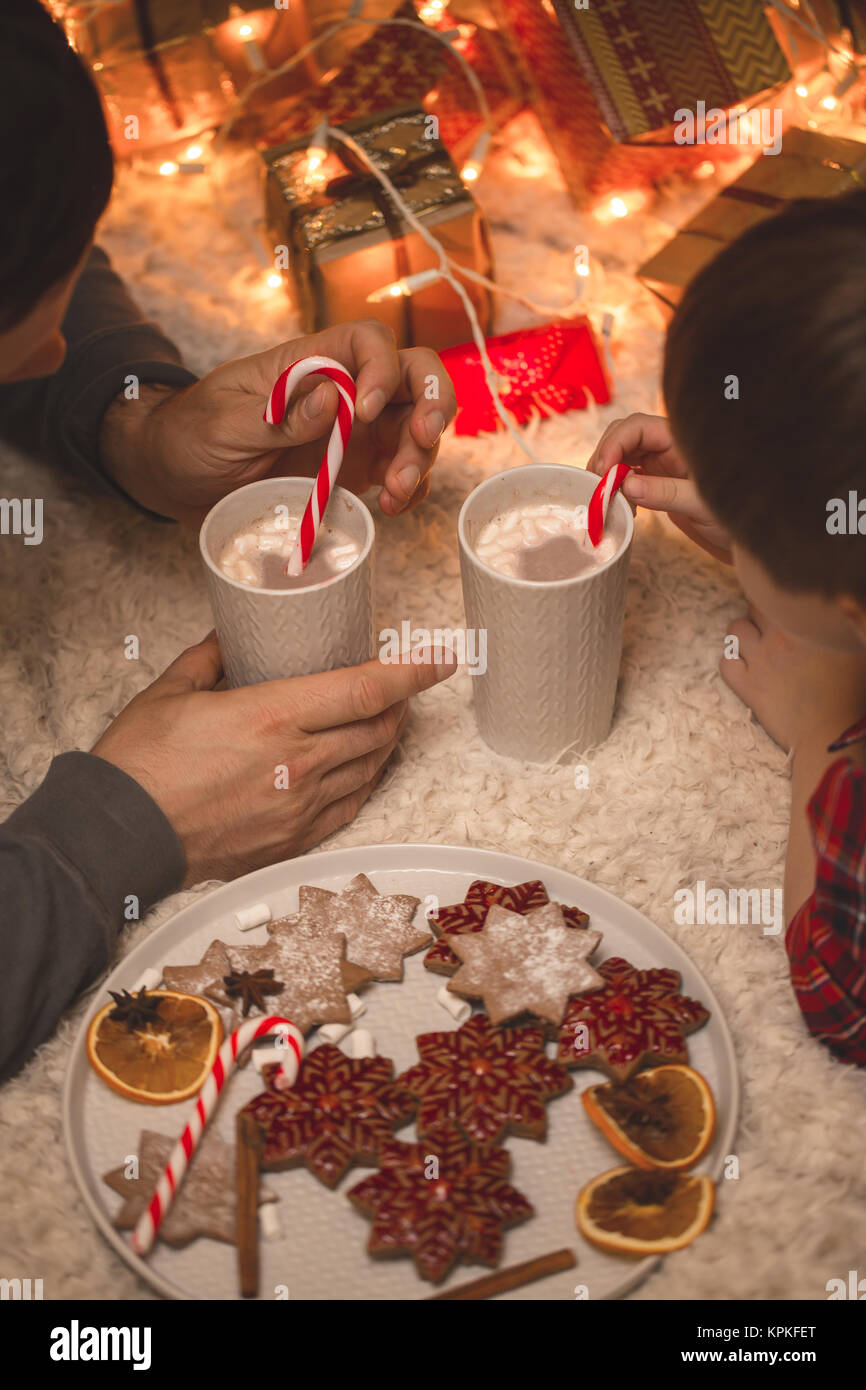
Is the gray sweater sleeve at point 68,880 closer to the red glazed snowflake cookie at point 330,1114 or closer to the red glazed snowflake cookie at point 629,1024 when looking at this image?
the red glazed snowflake cookie at point 330,1114

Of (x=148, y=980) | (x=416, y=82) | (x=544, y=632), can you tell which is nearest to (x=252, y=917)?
(x=148, y=980)

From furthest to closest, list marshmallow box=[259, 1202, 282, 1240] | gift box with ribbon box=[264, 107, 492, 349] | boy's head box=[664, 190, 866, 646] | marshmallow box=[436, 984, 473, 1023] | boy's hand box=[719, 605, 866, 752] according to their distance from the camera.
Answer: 1. gift box with ribbon box=[264, 107, 492, 349]
2. boy's hand box=[719, 605, 866, 752]
3. marshmallow box=[436, 984, 473, 1023]
4. marshmallow box=[259, 1202, 282, 1240]
5. boy's head box=[664, 190, 866, 646]

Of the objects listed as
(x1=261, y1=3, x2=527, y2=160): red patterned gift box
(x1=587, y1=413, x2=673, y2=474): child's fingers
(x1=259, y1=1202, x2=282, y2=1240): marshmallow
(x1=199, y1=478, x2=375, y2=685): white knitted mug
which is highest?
(x1=261, y1=3, x2=527, y2=160): red patterned gift box

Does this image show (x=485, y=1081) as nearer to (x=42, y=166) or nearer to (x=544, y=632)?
(x=544, y=632)

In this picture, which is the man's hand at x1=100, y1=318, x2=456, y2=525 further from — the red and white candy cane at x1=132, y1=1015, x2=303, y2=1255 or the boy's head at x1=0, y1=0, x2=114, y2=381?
the red and white candy cane at x1=132, y1=1015, x2=303, y2=1255

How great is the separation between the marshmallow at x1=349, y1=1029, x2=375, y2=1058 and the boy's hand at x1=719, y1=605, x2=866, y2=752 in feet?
1.52

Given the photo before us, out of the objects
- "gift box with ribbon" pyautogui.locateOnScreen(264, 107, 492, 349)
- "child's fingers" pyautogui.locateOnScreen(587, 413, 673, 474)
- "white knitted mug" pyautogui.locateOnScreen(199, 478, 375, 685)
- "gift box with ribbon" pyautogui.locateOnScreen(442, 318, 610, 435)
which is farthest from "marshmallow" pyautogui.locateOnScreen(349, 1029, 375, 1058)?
"gift box with ribbon" pyautogui.locateOnScreen(264, 107, 492, 349)

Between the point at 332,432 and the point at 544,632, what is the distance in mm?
251

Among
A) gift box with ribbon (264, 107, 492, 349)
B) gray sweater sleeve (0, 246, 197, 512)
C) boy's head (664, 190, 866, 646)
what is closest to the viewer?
boy's head (664, 190, 866, 646)

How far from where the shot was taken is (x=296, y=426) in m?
1.05

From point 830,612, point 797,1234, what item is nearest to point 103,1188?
point 797,1234

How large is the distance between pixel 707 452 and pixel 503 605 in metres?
0.24

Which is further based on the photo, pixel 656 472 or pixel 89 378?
pixel 89 378

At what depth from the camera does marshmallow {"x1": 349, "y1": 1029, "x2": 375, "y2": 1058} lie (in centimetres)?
88
